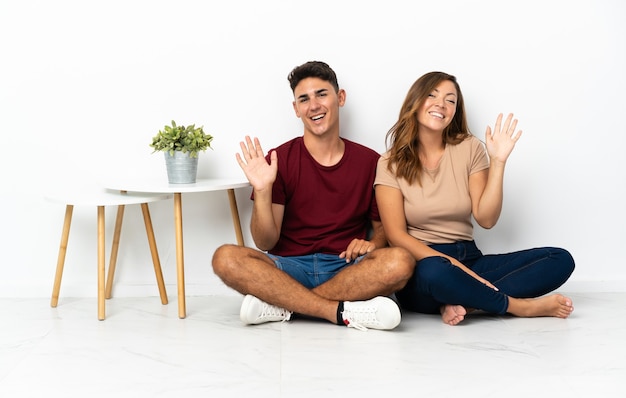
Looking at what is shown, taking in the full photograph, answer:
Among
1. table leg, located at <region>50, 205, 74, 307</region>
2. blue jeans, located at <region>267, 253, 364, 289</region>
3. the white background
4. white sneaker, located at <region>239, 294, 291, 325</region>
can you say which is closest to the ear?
the white background

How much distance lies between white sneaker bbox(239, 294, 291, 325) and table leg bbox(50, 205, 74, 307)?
0.76m

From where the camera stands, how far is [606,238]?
3002mm

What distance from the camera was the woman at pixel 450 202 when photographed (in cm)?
255

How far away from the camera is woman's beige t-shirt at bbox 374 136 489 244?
2.62 meters

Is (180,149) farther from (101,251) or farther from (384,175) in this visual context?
(384,175)

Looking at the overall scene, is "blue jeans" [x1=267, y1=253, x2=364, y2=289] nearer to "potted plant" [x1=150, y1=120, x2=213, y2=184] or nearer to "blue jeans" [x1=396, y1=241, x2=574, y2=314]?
"blue jeans" [x1=396, y1=241, x2=574, y2=314]

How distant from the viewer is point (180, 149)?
2635 millimetres

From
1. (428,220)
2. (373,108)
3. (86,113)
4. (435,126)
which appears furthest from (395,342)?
(86,113)

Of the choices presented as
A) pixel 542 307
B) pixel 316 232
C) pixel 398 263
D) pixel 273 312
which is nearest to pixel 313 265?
pixel 316 232

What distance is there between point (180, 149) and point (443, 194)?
3.09 ft

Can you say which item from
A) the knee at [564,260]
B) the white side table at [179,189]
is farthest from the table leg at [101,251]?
the knee at [564,260]

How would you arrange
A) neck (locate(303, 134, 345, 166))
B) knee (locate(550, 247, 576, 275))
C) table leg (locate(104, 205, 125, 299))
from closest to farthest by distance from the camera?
1. knee (locate(550, 247, 576, 275))
2. neck (locate(303, 134, 345, 166))
3. table leg (locate(104, 205, 125, 299))

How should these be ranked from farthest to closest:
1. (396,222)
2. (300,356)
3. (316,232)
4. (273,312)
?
(316,232)
(396,222)
(273,312)
(300,356)

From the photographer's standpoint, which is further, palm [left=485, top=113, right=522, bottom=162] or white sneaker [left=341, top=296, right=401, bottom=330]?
palm [left=485, top=113, right=522, bottom=162]
